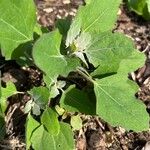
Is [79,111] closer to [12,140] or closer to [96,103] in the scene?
[96,103]

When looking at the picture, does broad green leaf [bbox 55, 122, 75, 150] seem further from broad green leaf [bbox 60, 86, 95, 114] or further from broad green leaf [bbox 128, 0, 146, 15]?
broad green leaf [bbox 128, 0, 146, 15]

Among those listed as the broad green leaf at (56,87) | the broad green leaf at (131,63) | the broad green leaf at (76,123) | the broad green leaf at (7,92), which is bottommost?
the broad green leaf at (76,123)

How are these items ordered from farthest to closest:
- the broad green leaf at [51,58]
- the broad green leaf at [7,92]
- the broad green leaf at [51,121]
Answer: the broad green leaf at [7,92], the broad green leaf at [51,121], the broad green leaf at [51,58]

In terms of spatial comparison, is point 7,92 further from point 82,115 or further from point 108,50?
point 108,50

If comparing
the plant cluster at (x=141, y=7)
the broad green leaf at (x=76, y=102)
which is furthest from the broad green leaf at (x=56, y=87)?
the plant cluster at (x=141, y=7)

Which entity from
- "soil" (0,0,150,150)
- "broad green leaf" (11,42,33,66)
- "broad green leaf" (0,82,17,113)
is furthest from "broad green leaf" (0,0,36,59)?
"soil" (0,0,150,150)

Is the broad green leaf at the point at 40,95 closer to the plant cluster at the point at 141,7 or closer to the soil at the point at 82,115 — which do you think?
the soil at the point at 82,115

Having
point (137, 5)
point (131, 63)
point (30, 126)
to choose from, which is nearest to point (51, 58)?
point (30, 126)
